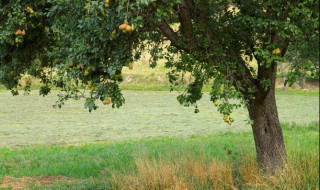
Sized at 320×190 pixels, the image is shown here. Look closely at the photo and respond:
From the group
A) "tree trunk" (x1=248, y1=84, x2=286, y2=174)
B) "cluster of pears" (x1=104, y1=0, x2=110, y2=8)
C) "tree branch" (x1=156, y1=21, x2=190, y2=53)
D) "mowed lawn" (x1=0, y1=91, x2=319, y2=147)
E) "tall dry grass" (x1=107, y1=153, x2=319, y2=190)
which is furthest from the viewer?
"mowed lawn" (x1=0, y1=91, x2=319, y2=147)

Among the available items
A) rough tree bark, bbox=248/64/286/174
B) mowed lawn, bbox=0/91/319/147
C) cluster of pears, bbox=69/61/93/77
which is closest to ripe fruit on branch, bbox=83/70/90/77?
cluster of pears, bbox=69/61/93/77

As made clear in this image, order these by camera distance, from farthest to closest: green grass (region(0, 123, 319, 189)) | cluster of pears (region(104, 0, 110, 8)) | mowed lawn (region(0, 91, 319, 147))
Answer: mowed lawn (region(0, 91, 319, 147))
green grass (region(0, 123, 319, 189))
cluster of pears (region(104, 0, 110, 8))

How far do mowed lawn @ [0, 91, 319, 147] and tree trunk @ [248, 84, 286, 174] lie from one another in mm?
8878

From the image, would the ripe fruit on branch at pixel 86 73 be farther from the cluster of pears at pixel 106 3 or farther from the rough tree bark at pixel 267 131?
the rough tree bark at pixel 267 131

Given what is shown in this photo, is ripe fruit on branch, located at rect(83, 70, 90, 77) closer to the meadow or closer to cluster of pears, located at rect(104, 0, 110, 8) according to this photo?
cluster of pears, located at rect(104, 0, 110, 8)

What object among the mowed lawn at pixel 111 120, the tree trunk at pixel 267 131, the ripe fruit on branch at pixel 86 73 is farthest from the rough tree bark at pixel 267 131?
the mowed lawn at pixel 111 120

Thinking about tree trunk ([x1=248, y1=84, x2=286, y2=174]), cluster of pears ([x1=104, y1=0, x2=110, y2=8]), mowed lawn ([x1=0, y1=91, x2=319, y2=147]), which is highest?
cluster of pears ([x1=104, y1=0, x2=110, y2=8])

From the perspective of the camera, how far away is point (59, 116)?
22.5 meters

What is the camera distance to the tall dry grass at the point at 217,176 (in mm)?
7066

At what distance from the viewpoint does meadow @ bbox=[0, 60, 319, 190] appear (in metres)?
7.67

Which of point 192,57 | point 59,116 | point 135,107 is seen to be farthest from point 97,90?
point 135,107

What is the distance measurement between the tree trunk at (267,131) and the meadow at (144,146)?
0.22 m

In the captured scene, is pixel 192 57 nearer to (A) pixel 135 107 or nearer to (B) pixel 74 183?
(B) pixel 74 183

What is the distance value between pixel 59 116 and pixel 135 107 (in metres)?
5.62
